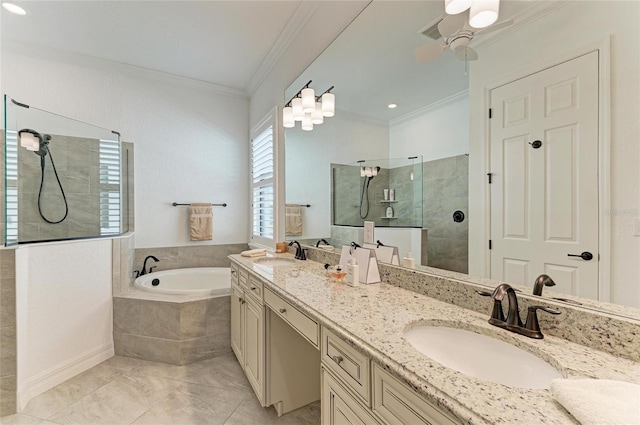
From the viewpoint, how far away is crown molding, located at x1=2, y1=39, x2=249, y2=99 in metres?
2.60

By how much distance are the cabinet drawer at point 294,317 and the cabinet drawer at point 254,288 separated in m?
0.10

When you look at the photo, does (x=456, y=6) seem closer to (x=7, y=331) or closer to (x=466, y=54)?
(x=466, y=54)

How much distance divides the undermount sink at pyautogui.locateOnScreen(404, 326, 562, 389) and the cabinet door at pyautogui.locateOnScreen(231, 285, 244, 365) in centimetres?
150

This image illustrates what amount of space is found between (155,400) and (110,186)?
2139mm

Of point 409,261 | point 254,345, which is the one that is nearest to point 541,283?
point 409,261

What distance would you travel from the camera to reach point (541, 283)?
89 cm

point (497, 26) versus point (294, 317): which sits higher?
point (497, 26)

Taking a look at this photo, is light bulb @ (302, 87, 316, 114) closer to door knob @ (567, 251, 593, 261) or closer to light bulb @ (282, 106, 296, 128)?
light bulb @ (282, 106, 296, 128)

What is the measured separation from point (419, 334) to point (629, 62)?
958 mm

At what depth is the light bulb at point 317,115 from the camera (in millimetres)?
2111

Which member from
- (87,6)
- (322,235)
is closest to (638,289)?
(322,235)

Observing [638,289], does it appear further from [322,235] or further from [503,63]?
[322,235]

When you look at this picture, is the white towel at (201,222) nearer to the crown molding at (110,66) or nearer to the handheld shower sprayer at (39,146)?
the handheld shower sprayer at (39,146)

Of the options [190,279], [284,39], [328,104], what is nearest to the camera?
[328,104]
